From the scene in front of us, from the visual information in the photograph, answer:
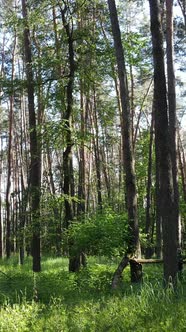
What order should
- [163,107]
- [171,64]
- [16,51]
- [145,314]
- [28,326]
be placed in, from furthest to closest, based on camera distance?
1. [16,51]
2. [171,64]
3. [163,107]
4. [28,326]
5. [145,314]

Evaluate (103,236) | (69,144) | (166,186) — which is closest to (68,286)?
(103,236)

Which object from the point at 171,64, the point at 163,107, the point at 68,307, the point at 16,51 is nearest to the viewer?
the point at 68,307

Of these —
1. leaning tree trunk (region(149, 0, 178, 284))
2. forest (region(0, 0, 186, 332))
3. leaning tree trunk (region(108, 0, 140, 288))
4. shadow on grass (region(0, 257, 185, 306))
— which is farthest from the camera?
leaning tree trunk (region(108, 0, 140, 288))

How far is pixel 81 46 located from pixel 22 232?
5687 mm

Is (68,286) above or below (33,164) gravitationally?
below

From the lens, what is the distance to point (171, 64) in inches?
515

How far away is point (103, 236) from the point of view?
31.5ft

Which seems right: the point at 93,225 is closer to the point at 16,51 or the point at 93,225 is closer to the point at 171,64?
the point at 171,64

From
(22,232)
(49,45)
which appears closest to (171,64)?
(49,45)

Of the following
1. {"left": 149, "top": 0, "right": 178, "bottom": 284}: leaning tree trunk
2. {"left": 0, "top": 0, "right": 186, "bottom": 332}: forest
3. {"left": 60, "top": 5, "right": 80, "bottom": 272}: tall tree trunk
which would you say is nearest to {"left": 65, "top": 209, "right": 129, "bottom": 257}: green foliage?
{"left": 0, "top": 0, "right": 186, "bottom": 332}: forest

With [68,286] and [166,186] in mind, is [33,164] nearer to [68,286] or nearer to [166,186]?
[68,286]

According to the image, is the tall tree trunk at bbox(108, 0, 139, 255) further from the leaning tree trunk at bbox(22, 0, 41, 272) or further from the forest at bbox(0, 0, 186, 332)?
the leaning tree trunk at bbox(22, 0, 41, 272)

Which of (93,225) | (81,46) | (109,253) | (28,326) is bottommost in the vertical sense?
(28,326)

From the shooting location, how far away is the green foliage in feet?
31.3
